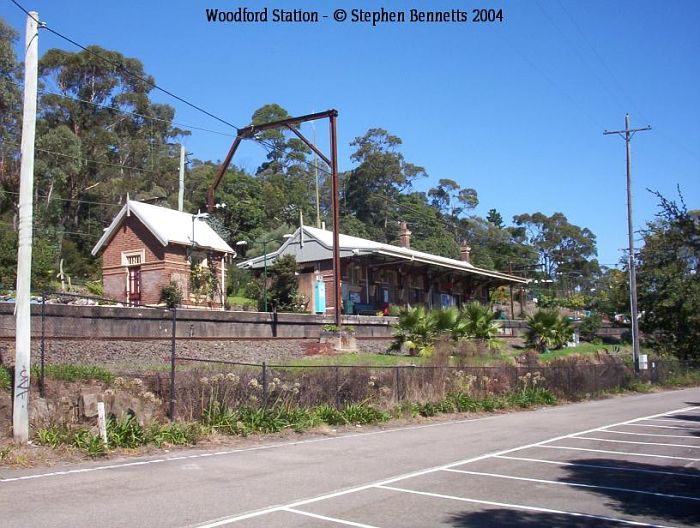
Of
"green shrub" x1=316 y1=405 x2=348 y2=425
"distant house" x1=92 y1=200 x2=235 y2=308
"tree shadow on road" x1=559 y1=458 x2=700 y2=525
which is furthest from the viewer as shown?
"distant house" x1=92 y1=200 x2=235 y2=308

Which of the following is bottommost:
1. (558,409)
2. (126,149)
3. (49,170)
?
(558,409)

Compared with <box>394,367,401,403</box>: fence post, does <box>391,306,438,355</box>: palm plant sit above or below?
above

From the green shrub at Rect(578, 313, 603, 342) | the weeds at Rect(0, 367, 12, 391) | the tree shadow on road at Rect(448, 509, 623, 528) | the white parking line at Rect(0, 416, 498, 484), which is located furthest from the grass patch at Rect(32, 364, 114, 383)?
the green shrub at Rect(578, 313, 603, 342)

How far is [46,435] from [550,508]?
28.1ft

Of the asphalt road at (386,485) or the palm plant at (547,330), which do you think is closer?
the asphalt road at (386,485)

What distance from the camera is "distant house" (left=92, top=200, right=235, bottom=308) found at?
3281 centimetres

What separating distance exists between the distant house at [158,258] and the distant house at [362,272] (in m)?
5.37

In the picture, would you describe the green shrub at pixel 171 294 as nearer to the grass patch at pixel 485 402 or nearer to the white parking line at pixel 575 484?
the grass patch at pixel 485 402

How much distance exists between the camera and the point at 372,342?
108 feet

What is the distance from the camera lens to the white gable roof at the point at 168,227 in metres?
33.0

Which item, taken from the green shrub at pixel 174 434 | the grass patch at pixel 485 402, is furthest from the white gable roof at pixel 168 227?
the green shrub at pixel 174 434

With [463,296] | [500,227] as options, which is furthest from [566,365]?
[500,227]

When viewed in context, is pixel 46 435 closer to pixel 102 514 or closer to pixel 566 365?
pixel 102 514

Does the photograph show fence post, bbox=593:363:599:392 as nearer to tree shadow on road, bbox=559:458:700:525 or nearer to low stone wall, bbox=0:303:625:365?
low stone wall, bbox=0:303:625:365
